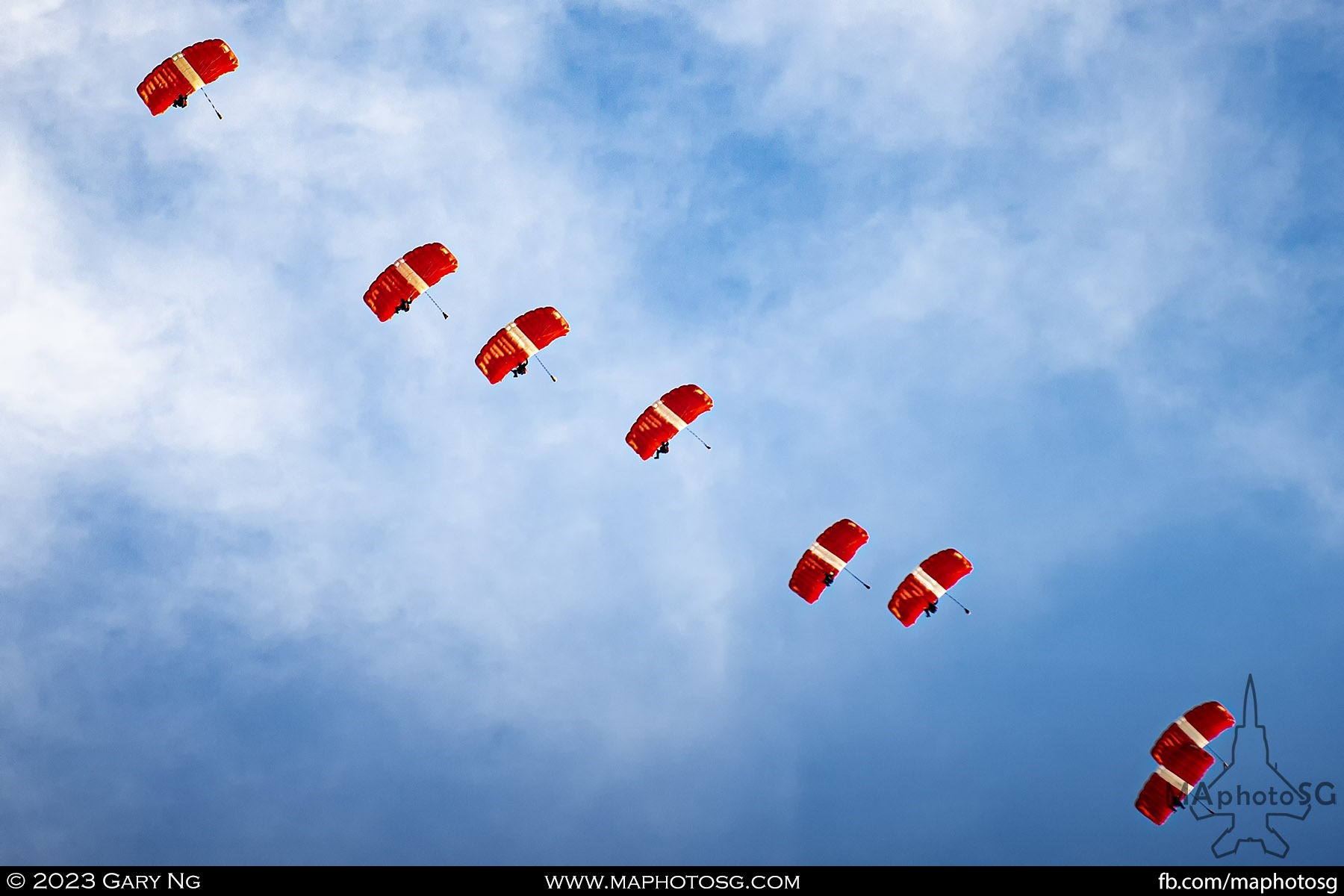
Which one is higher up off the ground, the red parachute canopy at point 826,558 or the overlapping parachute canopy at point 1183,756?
the red parachute canopy at point 826,558

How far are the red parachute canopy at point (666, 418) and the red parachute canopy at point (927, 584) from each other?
12.1 meters

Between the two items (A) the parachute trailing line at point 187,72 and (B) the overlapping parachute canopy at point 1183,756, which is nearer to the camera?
(B) the overlapping parachute canopy at point 1183,756

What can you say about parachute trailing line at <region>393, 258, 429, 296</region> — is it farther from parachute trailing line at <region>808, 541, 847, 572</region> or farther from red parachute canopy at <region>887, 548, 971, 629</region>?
red parachute canopy at <region>887, 548, 971, 629</region>

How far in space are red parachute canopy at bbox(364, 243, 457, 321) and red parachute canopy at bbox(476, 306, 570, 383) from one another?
375 centimetres

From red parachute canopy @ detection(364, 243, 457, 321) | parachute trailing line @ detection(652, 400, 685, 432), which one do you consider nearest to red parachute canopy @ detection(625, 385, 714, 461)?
parachute trailing line @ detection(652, 400, 685, 432)

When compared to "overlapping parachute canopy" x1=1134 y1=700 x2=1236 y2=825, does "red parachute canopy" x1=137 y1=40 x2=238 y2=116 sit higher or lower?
higher

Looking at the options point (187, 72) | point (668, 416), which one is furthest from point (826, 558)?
point (187, 72)

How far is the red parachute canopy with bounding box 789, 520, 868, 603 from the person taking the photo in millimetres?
55344

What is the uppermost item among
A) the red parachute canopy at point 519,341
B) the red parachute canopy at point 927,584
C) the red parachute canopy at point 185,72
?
the red parachute canopy at point 185,72

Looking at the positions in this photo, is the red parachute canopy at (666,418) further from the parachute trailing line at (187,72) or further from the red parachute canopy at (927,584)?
the parachute trailing line at (187,72)

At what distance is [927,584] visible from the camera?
181 feet

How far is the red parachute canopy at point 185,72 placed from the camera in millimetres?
55500

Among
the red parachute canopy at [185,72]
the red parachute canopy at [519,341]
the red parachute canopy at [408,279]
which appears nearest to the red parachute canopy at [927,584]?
the red parachute canopy at [519,341]

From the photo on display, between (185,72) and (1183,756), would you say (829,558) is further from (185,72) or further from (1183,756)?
(185,72)
